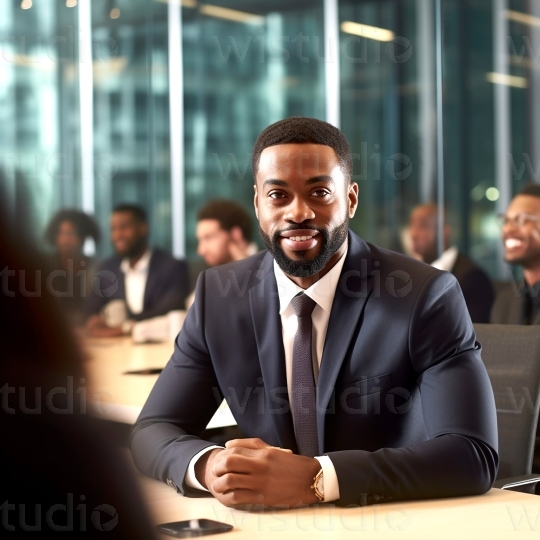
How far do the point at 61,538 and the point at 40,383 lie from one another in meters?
0.08

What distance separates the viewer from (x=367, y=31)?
7.96m

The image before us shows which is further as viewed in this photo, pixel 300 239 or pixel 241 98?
pixel 241 98

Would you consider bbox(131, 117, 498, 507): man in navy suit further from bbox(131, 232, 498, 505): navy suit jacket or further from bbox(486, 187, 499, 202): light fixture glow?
bbox(486, 187, 499, 202): light fixture glow

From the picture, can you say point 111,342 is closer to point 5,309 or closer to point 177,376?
point 177,376

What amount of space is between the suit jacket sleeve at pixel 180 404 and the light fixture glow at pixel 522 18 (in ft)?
19.7

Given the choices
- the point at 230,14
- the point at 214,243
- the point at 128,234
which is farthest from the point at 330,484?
the point at 230,14

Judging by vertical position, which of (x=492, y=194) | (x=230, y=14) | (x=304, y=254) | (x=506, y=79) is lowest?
(x=304, y=254)

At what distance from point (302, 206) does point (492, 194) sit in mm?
5669

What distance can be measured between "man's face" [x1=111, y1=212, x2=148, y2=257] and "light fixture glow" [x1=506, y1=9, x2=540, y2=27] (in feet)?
12.2

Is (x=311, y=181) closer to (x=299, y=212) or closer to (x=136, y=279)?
(x=299, y=212)

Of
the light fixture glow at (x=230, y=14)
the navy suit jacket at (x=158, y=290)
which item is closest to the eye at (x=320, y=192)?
the navy suit jacket at (x=158, y=290)

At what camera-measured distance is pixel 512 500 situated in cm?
149

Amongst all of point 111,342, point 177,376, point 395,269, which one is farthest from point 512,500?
point 111,342

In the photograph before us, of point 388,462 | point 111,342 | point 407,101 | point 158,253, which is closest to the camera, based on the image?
point 388,462
